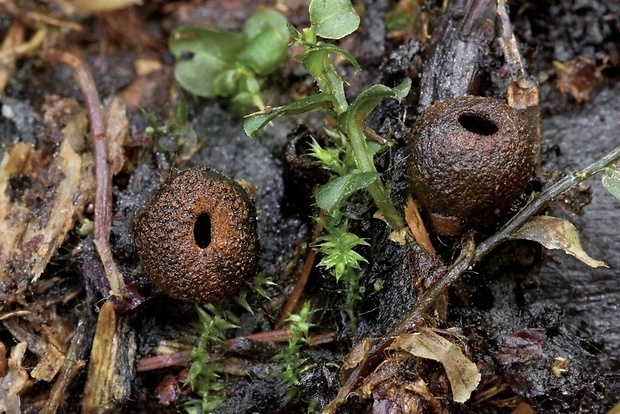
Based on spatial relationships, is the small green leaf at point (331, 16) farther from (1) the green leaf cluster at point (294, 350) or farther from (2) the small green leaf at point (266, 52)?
(1) the green leaf cluster at point (294, 350)

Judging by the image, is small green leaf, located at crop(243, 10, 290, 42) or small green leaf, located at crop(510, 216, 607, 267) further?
small green leaf, located at crop(243, 10, 290, 42)

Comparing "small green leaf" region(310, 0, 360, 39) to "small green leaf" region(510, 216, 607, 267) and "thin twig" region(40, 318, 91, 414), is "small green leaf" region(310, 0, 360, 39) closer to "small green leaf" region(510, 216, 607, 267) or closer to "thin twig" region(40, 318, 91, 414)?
"small green leaf" region(510, 216, 607, 267)

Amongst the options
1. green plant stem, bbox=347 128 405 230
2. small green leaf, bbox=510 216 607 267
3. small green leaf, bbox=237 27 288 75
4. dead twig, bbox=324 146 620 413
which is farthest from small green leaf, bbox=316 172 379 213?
small green leaf, bbox=237 27 288 75

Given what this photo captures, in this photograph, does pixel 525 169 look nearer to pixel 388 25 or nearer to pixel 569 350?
pixel 569 350

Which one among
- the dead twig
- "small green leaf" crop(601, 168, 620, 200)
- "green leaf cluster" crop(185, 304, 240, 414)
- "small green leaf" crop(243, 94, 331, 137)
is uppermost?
"small green leaf" crop(243, 94, 331, 137)

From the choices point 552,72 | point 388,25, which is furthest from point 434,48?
point 552,72

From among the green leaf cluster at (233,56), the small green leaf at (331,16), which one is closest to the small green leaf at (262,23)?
the green leaf cluster at (233,56)

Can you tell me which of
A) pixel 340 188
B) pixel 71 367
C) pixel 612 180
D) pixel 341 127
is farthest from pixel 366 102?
pixel 71 367

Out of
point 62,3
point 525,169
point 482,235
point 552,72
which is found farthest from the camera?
point 62,3
